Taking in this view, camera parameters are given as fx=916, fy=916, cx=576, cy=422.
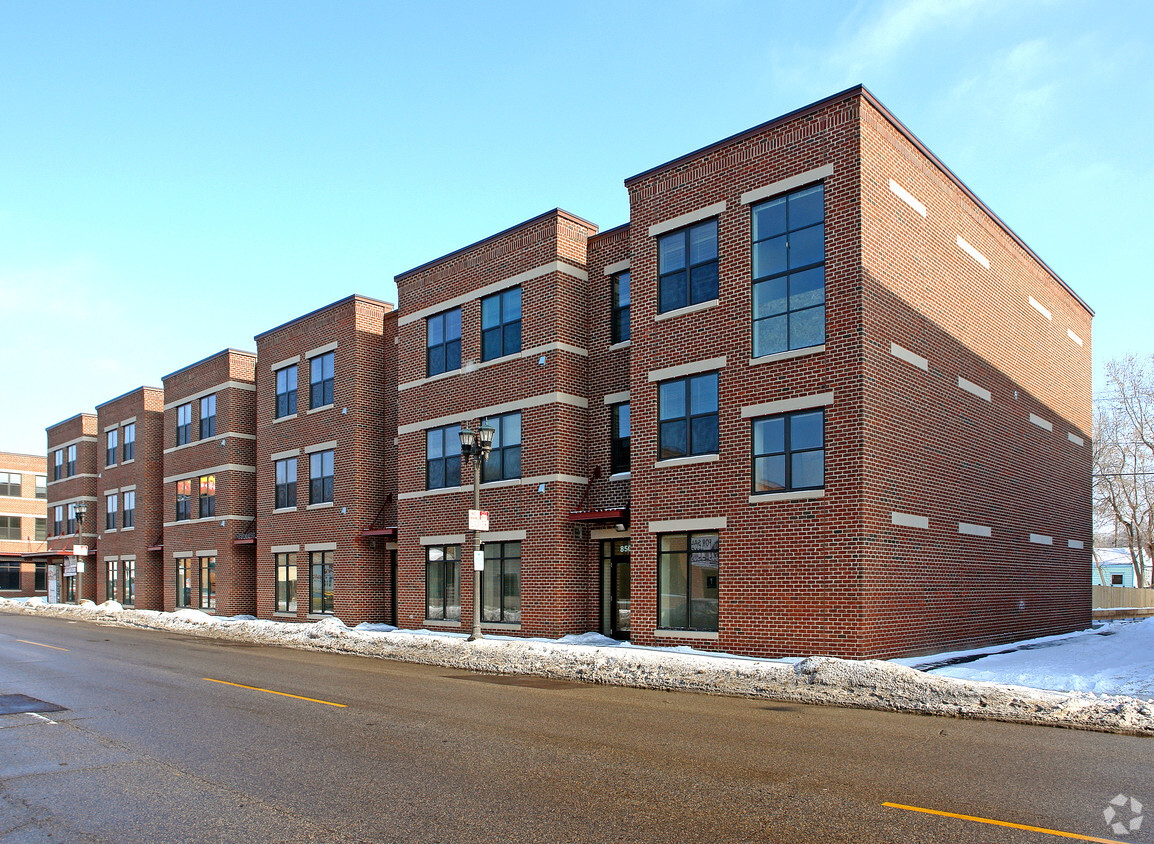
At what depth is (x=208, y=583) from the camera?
39312 mm

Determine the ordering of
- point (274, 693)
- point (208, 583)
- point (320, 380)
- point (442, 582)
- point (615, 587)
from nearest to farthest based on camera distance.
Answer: point (274, 693) < point (615, 587) < point (442, 582) < point (320, 380) < point (208, 583)

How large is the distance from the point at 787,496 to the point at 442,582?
40.4 ft

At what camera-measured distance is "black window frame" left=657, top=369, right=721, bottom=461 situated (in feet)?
64.5

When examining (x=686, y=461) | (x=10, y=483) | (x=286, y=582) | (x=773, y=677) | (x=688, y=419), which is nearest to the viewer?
(x=773, y=677)

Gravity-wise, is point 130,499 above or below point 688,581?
above

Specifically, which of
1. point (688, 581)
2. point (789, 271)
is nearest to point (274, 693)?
point (688, 581)

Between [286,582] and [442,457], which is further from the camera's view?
[286,582]

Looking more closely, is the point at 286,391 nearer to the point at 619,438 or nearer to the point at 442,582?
the point at 442,582

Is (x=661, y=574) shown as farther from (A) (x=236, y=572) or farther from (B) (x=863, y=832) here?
(A) (x=236, y=572)

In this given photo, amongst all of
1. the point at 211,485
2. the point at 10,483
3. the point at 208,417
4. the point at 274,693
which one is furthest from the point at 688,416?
the point at 10,483

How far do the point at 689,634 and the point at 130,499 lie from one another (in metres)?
38.6

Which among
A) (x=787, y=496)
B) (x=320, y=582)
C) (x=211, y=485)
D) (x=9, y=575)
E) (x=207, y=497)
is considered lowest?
(x=9, y=575)

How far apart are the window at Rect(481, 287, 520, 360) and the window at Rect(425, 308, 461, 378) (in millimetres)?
1285

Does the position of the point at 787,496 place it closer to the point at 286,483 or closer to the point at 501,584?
the point at 501,584
